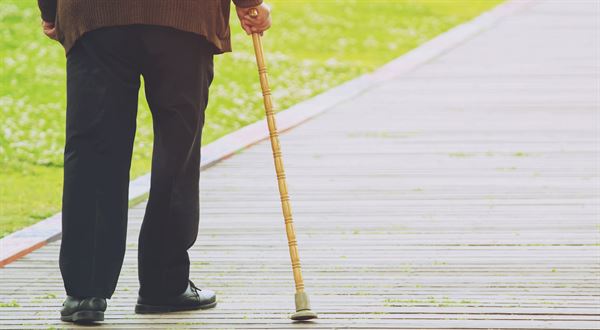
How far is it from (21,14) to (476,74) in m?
7.73

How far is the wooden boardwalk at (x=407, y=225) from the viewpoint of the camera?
199 inches

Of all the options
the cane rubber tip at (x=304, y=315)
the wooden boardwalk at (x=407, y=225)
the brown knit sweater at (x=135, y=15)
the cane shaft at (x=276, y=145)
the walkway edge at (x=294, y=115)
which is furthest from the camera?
the walkway edge at (x=294, y=115)

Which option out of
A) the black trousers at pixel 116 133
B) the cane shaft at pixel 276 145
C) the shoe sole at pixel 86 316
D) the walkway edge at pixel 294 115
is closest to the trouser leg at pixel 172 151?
the black trousers at pixel 116 133

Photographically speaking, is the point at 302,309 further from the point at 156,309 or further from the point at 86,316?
the point at 86,316

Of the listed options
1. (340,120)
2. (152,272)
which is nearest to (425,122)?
(340,120)

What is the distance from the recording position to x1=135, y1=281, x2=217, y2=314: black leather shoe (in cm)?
497

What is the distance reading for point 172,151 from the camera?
4785 mm

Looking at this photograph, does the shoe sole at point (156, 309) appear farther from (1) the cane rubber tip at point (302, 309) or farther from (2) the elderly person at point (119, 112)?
(1) the cane rubber tip at point (302, 309)

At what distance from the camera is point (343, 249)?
655 centimetres

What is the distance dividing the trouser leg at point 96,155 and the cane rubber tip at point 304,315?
62 centimetres

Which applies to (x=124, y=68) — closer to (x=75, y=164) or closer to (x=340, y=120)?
(x=75, y=164)

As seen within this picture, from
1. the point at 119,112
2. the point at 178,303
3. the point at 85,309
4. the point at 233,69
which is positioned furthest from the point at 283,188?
the point at 233,69

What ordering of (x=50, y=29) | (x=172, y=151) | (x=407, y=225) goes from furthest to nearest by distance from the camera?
(x=407, y=225), (x=50, y=29), (x=172, y=151)

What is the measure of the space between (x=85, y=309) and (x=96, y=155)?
0.51 meters
